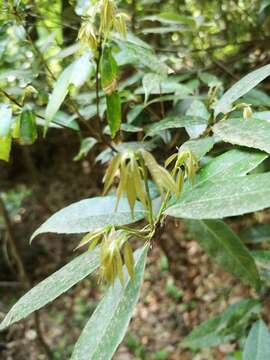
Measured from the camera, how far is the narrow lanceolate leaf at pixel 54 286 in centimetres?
62

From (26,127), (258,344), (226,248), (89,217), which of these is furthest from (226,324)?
(26,127)

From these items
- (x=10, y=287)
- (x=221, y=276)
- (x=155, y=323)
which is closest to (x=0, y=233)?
(x=10, y=287)

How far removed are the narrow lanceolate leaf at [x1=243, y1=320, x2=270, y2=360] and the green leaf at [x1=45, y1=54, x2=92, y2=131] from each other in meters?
0.68

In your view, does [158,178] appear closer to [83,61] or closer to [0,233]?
[83,61]

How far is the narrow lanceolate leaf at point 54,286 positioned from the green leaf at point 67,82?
0.27 meters

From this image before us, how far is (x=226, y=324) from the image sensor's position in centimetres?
121

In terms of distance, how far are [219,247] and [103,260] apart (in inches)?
17.2

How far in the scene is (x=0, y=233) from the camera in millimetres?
2855

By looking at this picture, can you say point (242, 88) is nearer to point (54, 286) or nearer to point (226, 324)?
point (54, 286)

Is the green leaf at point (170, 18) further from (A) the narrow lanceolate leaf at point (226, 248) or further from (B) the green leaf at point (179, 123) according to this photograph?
(A) the narrow lanceolate leaf at point (226, 248)

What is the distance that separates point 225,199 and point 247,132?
0.48 ft

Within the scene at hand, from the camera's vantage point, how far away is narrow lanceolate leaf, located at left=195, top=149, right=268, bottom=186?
63 cm

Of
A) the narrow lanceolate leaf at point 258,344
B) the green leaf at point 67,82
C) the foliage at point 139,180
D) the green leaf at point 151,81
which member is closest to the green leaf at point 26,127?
the foliage at point 139,180

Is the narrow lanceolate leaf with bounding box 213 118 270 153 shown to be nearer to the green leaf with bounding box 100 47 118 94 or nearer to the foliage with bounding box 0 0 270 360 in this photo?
the foliage with bounding box 0 0 270 360
